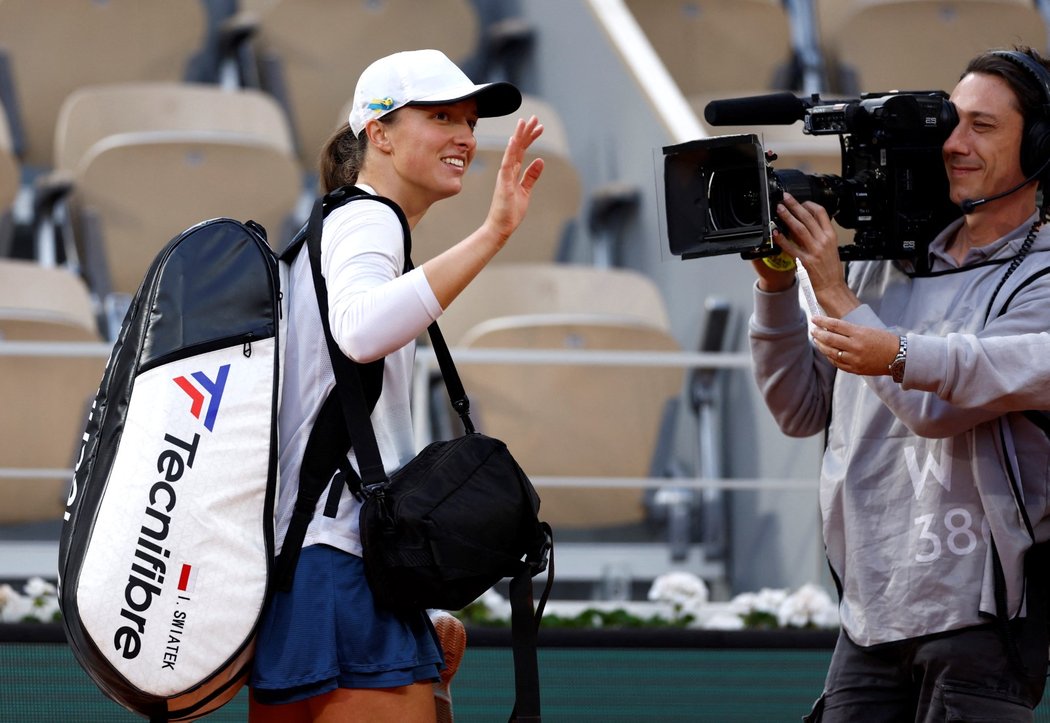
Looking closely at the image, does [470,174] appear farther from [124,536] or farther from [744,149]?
[124,536]

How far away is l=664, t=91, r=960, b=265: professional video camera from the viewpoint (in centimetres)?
201

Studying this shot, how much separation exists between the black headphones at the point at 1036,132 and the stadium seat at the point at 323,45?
3.90 meters

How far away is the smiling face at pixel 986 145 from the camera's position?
1.99m

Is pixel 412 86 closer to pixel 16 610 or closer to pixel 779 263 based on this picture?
pixel 779 263

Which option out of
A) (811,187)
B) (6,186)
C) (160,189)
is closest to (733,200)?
(811,187)

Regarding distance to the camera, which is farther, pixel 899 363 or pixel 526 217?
pixel 526 217

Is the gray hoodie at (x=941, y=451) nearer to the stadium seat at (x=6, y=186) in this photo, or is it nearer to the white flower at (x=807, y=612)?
the white flower at (x=807, y=612)

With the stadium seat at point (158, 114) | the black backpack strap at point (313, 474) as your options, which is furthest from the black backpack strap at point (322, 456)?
the stadium seat at point (158, 114)

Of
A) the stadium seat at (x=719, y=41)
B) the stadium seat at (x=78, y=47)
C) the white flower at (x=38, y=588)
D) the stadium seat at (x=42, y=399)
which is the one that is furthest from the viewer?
the stadium seat at (x=719, y=41)

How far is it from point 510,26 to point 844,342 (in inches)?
178

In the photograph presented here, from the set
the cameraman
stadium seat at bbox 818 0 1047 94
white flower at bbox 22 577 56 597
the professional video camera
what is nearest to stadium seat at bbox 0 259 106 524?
white flower at bbox 22 577 56 597

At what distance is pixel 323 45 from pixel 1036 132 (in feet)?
13.3

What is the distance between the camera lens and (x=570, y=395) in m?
4.26

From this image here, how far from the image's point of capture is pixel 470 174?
4.79 meters
